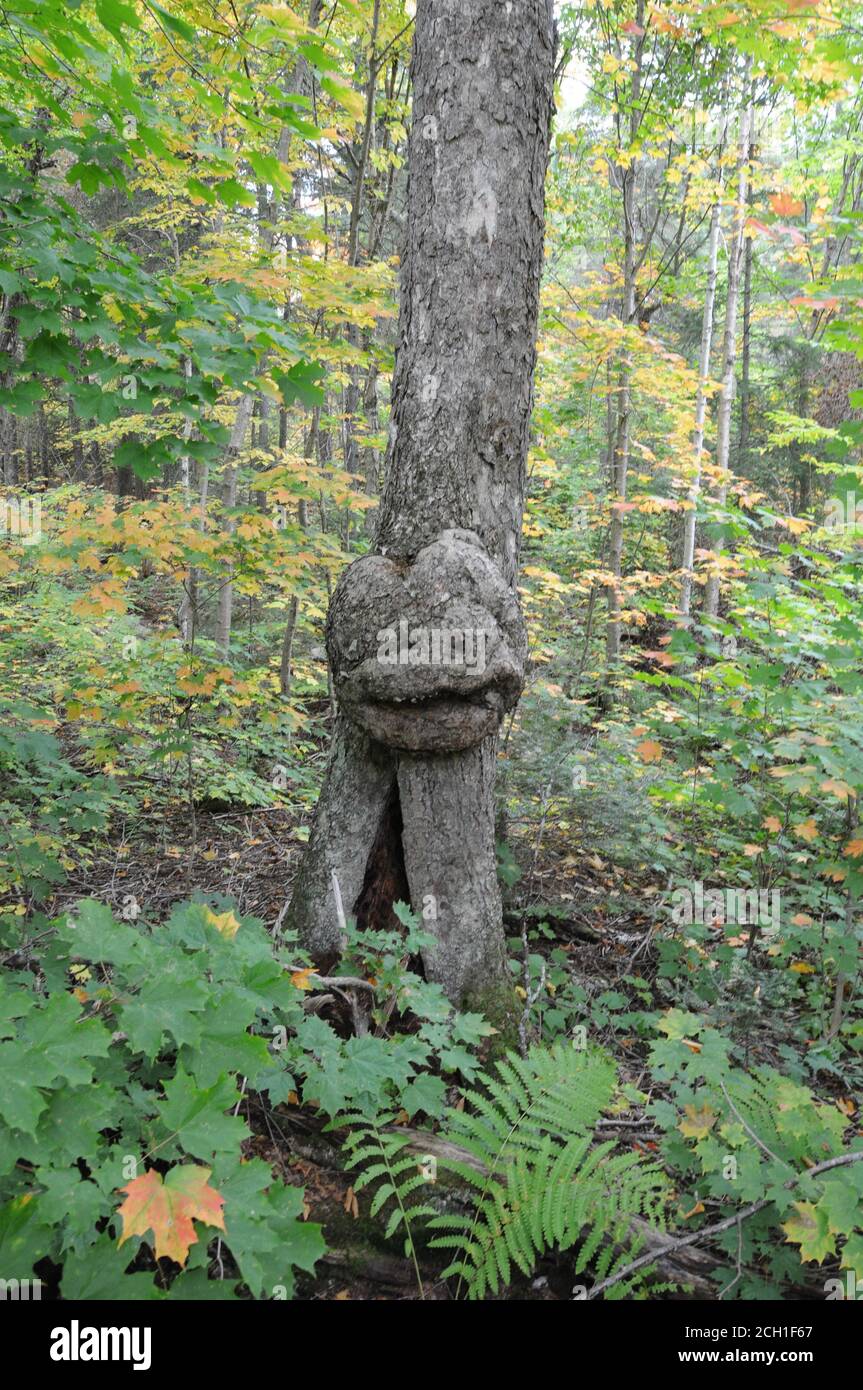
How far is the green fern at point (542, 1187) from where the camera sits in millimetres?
1875

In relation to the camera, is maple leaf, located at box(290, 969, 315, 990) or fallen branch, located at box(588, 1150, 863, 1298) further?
maple leaf, located at box(290, 969, 315, 990)

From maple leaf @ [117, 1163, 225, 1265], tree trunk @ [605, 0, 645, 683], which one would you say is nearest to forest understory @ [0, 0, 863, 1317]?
maple leaf @ [117, 1163, 225, 1265]

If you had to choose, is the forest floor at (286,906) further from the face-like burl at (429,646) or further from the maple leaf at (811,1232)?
the face-like burl at (429,646)

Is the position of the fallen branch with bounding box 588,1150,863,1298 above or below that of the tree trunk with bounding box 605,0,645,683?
below

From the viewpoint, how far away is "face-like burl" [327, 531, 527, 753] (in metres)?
2.61

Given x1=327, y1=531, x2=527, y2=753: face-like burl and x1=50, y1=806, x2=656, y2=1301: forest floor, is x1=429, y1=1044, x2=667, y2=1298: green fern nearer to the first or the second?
x1=50, y1=806, x2=656, y2=1301: forest floor

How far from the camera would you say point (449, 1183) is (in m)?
2.16

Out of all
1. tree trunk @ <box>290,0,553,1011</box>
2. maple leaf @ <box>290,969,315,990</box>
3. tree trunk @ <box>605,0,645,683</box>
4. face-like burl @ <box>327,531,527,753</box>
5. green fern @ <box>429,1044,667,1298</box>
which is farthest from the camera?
tree trunk @ <box>605,0,645,683</box>

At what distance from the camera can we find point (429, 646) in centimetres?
261

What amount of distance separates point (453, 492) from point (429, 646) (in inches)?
24.8

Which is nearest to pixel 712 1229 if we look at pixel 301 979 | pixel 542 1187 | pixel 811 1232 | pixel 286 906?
pixel 811 1232

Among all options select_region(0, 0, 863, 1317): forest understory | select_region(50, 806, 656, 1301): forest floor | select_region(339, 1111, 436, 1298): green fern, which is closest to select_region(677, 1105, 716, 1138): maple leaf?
select_region(0, 0, 863, 1317): forest understory

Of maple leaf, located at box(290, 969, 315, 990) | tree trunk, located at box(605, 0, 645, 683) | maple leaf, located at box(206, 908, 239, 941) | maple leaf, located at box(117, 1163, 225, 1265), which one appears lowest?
maple leaf, located at box(290, 969, 315, 990)

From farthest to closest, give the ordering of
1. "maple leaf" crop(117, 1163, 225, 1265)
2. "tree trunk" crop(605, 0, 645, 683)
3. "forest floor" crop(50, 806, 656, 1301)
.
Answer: "tree trunk" crop(605, 0, 645, 683), "forest floor" crop(50, 806, 656, 1301), "maple leaf" crop(117, 1163, 225, 1265)
